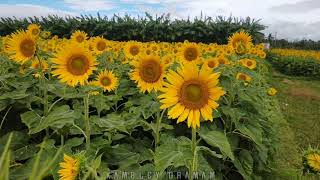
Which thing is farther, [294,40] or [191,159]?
[294,40]

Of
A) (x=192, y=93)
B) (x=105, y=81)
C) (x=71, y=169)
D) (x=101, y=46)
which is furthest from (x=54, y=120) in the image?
(x=101, y=46)

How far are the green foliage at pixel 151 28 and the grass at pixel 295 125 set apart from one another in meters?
5.07

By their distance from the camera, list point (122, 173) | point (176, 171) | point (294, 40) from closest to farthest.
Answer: point (122, 173) → point (176, 171) → point (294, 40)

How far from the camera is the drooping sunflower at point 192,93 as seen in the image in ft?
7.30

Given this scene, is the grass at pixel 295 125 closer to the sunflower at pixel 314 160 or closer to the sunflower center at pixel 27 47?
the sunflower at pixel 314 160

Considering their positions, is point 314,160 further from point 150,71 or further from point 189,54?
point 189,54

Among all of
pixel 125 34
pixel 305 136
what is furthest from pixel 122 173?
pixel 125 34

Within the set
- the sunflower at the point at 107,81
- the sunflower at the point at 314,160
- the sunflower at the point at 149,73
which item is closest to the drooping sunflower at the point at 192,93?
the sunflower at the point at 149,73

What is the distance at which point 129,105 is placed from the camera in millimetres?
3576

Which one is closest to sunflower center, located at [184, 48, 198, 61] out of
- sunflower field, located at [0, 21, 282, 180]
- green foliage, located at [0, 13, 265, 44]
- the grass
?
sunflower field, located at [0, 21, 282, 180]

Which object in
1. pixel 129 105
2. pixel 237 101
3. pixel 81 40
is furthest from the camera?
pixel 81 40

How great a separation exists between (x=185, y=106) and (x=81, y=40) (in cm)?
287

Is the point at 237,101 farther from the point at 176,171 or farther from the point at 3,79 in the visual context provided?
the point at 3,79

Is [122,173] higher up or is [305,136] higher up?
[122,173]
